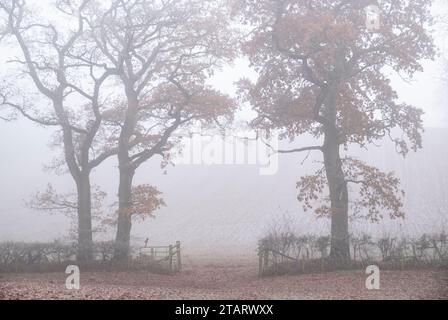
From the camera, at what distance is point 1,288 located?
1240 centimetres

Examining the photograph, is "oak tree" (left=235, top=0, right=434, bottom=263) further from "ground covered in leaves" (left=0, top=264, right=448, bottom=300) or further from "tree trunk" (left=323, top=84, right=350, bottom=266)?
"ground covered in leaves" (left=0, top=264, right=448, bottom=300)

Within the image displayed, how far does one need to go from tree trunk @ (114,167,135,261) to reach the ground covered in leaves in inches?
50.5

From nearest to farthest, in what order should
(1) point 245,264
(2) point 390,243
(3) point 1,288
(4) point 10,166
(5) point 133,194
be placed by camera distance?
(3) point 1,288 < (2) point 390,243 < (5) point 133,194 < (1) point 245,264 < (4) point 10,166

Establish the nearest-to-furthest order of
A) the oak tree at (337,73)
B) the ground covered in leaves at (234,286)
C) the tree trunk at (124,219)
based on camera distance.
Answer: the ground covered in leaves at (234,286)
the oak tree at (337,73)
the tree trunk at (124,219)

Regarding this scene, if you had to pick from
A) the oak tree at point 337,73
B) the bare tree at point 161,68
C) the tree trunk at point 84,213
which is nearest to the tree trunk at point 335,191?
the oak tree at point 337,73

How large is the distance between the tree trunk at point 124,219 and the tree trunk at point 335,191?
28.3 ft

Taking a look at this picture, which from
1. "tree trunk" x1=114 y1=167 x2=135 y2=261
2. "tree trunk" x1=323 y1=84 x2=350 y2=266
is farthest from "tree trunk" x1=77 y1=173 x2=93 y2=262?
"tree trunk" x1=323 y1=84 x2=350 y2=266

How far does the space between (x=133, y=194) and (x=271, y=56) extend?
27.9ft

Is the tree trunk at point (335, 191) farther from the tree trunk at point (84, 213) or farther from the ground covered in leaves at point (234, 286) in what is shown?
the tree trunk at point (84, 213)

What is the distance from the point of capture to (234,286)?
54.1 ft

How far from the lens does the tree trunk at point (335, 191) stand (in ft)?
58.2

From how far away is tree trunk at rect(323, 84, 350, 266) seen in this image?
17750 mm
